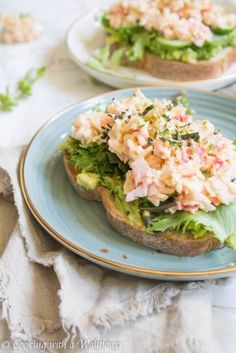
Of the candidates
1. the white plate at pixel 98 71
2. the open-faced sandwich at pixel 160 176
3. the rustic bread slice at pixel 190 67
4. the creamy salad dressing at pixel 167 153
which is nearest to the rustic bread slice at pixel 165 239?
the open-faced sandwich at pixel 160 176

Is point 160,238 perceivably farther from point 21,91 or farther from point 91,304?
point 21,91

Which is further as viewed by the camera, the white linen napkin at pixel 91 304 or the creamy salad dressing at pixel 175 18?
the creamy salad dressing at pixel 175 18

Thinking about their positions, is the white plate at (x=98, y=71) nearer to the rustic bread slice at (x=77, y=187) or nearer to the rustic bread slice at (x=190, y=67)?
the rustic bread slice at (x=190, y=67)

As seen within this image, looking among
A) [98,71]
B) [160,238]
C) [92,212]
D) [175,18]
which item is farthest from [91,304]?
[175,18]

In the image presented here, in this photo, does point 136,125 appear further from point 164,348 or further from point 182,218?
point 164,348

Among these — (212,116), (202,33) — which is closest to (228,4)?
(202,33)

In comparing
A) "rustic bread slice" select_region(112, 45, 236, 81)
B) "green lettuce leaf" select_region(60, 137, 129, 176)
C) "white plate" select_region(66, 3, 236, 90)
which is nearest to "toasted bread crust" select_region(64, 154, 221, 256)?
"green lettuce leaf" select_region(60, 137, 129, 176)

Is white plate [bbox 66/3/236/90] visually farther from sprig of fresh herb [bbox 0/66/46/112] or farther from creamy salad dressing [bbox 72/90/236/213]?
creamy salad dressing [bbox 72/90/236/213]
